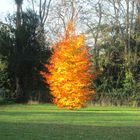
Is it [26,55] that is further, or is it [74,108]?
[26,55]

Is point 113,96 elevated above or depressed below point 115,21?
below

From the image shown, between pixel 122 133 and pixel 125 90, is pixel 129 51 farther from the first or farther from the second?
pixel 122 133

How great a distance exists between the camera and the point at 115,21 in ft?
249

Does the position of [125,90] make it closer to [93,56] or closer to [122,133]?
[93,56]

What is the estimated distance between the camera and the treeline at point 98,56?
240 feet

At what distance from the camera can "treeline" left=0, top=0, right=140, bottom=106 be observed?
73125 mm

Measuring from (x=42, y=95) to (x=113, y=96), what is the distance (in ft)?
34.6

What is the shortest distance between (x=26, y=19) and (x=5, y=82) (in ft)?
33.8

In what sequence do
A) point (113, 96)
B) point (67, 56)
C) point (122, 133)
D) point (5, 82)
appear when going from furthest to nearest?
point (5, 82)
point (113, 96)
point (67, 56)
point (122, 133)

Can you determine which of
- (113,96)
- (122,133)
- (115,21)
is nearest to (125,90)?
(113,96)

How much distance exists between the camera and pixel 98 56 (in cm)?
7425

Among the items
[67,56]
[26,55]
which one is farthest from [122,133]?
[26,55]

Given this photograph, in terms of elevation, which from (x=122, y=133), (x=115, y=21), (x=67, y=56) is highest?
(x=115, y=21)

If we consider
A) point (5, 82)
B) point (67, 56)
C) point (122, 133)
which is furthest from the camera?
point (5, 82)
